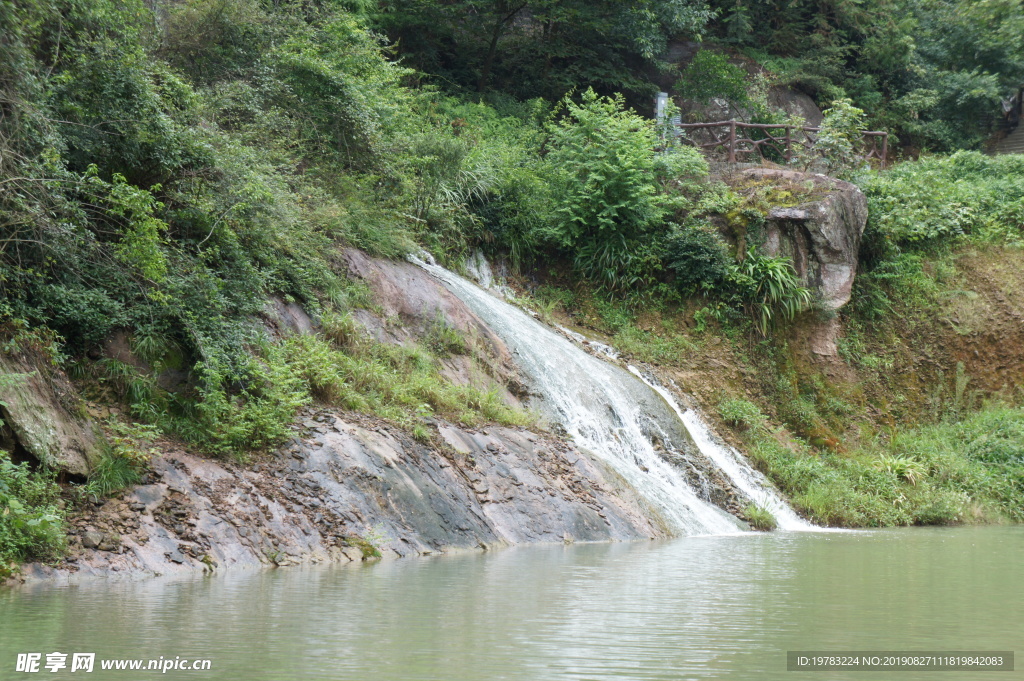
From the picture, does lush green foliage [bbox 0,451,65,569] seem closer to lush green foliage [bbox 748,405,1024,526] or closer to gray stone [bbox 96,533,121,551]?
gray stone [bbox 96,533,121,551]

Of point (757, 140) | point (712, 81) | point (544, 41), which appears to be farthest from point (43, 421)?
point (712, 81)

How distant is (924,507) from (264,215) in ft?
36.6

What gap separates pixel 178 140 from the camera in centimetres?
1043

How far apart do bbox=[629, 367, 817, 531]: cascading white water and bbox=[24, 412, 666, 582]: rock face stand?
3212 millimetres

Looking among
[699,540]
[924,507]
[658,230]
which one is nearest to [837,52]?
[658,230]

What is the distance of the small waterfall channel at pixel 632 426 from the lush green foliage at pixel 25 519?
702cm

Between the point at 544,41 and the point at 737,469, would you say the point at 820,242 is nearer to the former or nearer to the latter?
the point at 737,469

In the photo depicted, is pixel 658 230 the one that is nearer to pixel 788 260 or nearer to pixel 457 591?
pixel 788 260

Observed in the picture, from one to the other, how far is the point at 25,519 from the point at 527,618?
3.96 meters

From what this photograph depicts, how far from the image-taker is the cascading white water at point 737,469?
557 inches

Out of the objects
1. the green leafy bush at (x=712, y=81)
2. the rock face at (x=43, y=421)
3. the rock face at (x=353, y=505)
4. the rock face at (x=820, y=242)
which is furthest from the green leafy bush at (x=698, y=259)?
the rock face at (x=43, y=421)

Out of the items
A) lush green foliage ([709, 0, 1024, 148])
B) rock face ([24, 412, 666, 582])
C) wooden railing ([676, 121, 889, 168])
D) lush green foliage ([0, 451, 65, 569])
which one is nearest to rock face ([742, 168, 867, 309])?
wooden railing ([676, 121, 889, 168])

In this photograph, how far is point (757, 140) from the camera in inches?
926

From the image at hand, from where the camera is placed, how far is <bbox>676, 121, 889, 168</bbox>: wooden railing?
21.5 m
